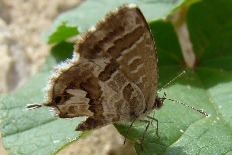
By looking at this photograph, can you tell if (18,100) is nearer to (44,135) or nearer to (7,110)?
(7,110)

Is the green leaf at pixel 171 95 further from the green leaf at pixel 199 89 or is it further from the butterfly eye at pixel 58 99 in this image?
the butterfly eye at pixel 58 99

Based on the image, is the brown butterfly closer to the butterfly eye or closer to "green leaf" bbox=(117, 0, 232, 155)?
the butterfly eye

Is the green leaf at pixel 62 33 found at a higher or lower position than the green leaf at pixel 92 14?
lower

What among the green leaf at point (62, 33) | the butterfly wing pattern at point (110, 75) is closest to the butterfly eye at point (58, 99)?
the butterfly wing pattern at point (110, 75)

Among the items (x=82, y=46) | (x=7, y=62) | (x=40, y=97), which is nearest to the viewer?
(x=82, y=46)

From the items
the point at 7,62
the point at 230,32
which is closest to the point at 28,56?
the point at 7,62

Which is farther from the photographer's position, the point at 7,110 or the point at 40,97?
the point at 40,97

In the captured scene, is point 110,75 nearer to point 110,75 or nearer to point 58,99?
point 110,75
